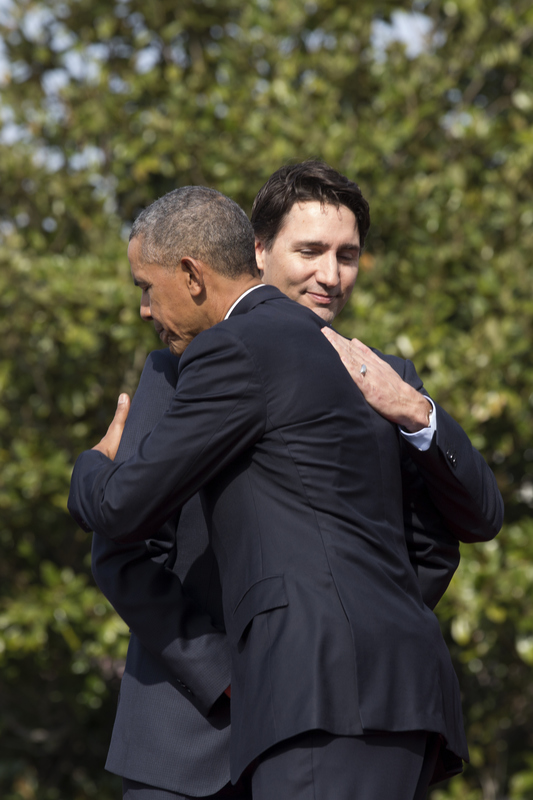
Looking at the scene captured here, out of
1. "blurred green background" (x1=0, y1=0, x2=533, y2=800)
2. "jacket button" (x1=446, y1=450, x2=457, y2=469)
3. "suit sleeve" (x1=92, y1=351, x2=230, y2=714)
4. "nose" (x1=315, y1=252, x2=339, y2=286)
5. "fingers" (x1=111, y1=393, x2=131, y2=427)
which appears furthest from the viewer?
"blurred green background" (x1=0, y1=0, x2=533, y2=800)

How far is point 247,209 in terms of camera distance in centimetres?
512

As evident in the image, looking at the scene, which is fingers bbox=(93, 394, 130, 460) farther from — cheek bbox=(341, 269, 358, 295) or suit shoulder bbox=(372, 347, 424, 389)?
cheek bbox=(341, 269, 358, 295)

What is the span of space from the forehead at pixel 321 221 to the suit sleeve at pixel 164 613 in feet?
3.03

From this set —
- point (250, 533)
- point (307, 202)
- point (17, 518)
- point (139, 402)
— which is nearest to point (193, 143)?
point (17, 518)

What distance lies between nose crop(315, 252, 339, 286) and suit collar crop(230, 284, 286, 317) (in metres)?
0.61

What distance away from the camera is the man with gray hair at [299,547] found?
1.70 m

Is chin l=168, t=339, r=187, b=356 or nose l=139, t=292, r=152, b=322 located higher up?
nose l=139, t=292, r=152, b=322

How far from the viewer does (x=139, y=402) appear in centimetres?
226

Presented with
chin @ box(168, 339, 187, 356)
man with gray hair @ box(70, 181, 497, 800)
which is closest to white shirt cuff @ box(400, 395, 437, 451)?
man with gray hair @ box(70, 181, 497, 800)

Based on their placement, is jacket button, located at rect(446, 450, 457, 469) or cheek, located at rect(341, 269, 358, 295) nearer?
jacket button, located at rect(446, 450, 457, 469)

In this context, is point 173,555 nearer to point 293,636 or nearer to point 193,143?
point 293,636

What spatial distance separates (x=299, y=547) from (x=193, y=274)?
66 centimetres

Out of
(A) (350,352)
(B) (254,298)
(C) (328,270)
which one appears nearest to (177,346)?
(B) (254,298)

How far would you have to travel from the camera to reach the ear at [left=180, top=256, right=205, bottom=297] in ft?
6.67
